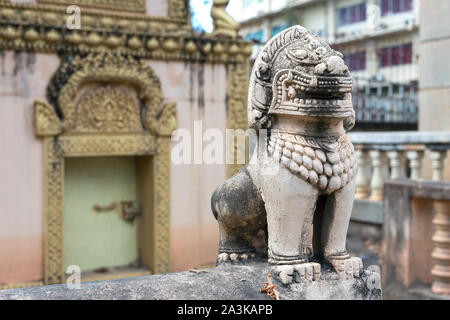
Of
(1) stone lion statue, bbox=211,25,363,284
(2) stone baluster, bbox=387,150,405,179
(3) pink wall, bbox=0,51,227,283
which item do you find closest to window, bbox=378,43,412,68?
(2) stone baluster, bbox=387,150,405,179

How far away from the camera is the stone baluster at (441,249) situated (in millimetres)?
4910

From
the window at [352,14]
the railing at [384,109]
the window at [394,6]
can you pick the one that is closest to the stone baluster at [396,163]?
the railing at [384,109]

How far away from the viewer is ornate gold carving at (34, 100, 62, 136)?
5707mm

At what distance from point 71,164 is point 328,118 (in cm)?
443

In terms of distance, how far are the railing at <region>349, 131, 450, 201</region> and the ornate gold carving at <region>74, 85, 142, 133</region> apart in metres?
2.77

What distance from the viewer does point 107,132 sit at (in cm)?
618

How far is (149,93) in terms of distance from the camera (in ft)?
20.7

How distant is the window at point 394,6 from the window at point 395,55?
1335 millimetres

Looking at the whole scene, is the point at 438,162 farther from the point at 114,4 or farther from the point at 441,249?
the point at 114,4

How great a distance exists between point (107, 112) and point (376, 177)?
3.38 m

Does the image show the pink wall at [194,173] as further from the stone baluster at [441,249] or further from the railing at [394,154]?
the stone baluster at [441,249]

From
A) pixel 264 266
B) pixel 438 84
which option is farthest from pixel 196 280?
pixel 438 84

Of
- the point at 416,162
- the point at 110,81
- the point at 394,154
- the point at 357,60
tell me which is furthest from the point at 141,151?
the point at 357,60
